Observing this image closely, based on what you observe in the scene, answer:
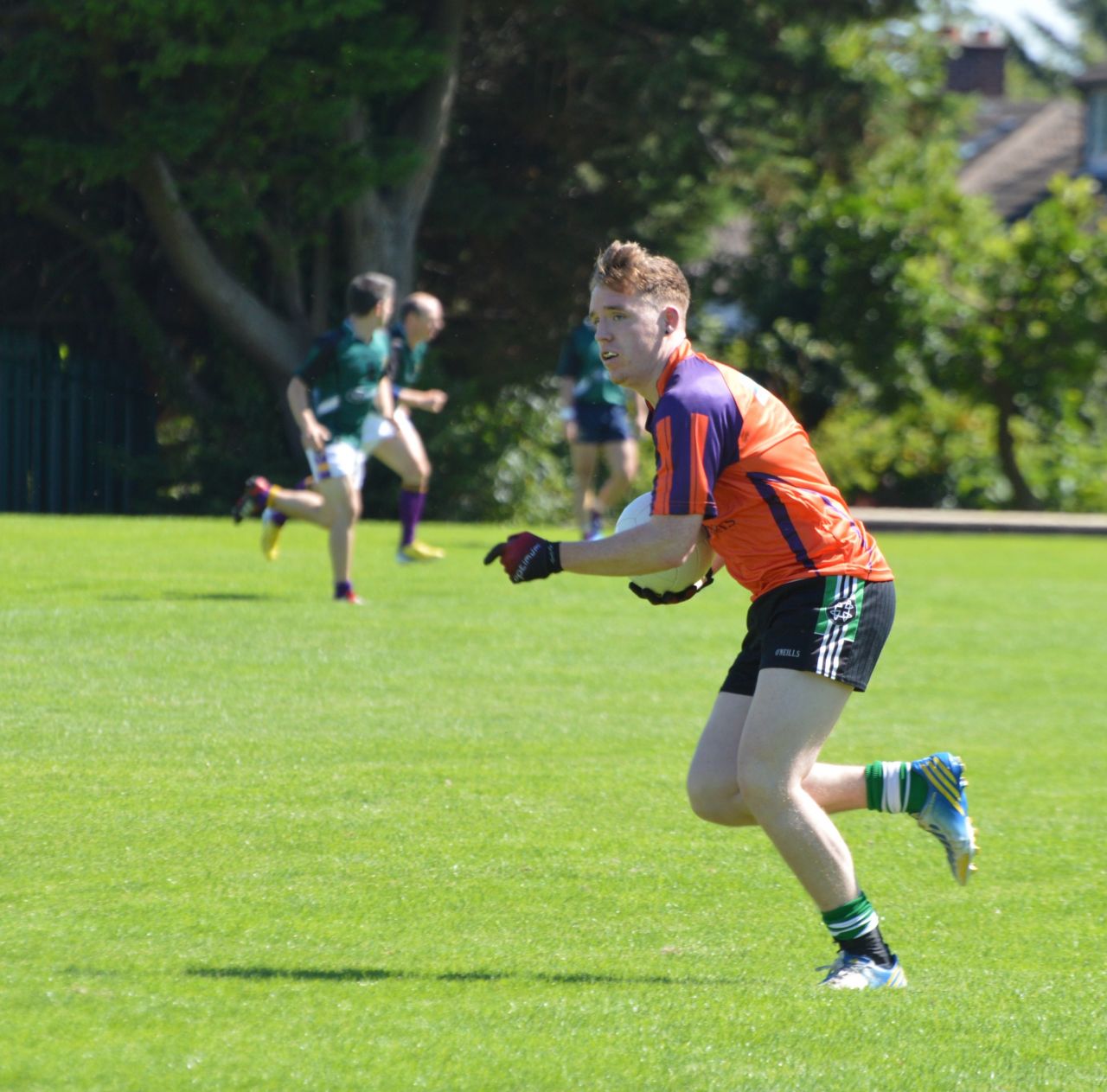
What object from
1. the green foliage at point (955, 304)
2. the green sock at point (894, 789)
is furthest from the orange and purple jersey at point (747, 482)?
the green foliage at point (955, 304)

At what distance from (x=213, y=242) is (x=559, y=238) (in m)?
4.47

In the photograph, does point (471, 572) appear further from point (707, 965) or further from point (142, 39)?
point (707, 965)

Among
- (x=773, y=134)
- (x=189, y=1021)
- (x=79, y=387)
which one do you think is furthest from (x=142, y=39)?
(x=189, y=1021)

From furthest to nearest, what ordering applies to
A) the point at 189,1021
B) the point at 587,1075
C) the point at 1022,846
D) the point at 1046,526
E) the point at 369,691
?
the point at 1046,526 → the point at 369,691 → the point at 1022,846 → the point at 189,1021 → the point at 587,1075

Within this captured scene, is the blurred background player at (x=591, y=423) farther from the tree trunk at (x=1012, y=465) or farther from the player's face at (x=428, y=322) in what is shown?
the tree trunk at (x=1012, y=465)

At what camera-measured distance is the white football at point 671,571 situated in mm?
4879

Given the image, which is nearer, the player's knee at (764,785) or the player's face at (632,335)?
the player's knee at (764,785)

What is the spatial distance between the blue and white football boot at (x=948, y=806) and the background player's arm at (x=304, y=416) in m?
6.67

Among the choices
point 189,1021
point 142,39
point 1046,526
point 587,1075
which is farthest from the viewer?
point 1046,526

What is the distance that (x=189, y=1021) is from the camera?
4039 mm

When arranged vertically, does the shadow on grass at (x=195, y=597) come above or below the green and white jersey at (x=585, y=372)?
below

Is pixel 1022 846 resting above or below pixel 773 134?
below

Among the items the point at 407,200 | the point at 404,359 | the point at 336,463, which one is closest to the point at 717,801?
the point at 336,463

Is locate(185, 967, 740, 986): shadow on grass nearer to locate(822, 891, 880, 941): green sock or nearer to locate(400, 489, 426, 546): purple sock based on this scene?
locate(822, 891, 880, 941): green sock
